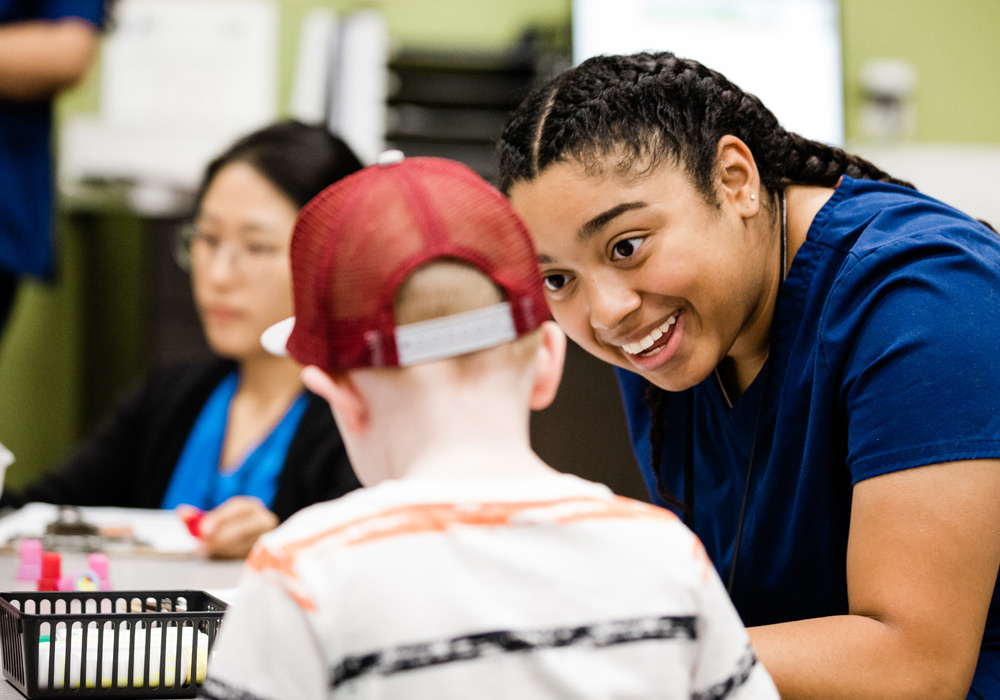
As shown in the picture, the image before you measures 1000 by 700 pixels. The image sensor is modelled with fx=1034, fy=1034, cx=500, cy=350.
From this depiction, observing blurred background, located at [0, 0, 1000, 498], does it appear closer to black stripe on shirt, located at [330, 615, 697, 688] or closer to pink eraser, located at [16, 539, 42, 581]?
pink eraser, located at [16, 539, 42, 581]

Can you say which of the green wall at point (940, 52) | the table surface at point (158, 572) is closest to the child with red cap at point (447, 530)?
the table surface at point (158, 572)

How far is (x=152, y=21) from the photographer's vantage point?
337 cm

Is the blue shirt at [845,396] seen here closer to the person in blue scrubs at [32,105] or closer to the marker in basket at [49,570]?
the marker in basket at [49,570]

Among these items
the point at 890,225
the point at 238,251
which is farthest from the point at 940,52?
the point at 890,225

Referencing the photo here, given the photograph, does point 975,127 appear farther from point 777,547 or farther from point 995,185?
point 777,547

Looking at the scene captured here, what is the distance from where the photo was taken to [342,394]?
23.4 inches

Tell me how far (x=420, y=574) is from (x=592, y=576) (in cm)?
9

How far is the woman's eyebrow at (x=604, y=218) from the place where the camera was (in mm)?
911

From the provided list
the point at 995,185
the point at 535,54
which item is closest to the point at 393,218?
the point at 535,54

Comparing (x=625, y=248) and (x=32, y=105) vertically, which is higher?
(x=32, y=105)

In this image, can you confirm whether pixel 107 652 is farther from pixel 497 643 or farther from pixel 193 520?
pixel 193 520

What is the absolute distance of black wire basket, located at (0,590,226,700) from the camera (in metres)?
0.71

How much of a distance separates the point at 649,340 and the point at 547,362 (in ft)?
1.34

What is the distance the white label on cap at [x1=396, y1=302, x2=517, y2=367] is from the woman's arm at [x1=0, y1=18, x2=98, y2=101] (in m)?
1.60
